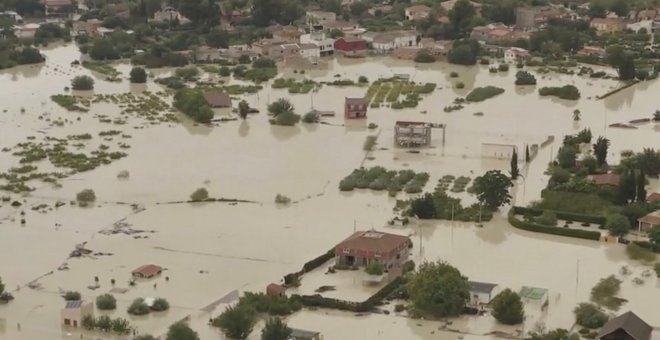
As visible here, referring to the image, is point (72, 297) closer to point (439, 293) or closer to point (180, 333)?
point (180, 333)

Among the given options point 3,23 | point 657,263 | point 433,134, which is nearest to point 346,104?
point 433,134

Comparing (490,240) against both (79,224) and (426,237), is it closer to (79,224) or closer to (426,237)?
(426,237)

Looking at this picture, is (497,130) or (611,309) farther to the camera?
(497,130)

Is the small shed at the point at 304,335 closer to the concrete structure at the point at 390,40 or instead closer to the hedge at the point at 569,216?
the hedge at the point at 569,216

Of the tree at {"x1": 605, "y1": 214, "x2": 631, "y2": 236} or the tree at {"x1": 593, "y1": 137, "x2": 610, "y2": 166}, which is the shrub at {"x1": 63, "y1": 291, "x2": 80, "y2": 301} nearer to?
the tree at {"x1": 605, "y1": 214, "x2": 631, "y2": 236}

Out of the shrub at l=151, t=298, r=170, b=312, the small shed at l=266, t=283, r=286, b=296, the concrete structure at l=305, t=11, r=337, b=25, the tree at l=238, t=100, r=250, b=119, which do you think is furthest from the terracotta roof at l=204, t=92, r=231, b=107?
the shrub at l=151, t=298, r=170, b=312
